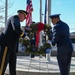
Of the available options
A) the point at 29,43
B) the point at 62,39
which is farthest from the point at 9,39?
the point at 29,43

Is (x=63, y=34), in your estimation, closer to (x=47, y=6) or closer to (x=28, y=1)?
(x=47, y=6)

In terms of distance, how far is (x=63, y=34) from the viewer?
587 cm

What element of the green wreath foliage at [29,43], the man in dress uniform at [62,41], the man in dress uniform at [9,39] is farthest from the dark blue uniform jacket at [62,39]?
the green wreath foliage at [29,43]

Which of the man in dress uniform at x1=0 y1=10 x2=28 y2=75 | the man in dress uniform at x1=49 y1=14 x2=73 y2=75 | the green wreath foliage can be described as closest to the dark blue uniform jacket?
the man in dress uniform at x1=49 y1=14 x2=73 y2=75

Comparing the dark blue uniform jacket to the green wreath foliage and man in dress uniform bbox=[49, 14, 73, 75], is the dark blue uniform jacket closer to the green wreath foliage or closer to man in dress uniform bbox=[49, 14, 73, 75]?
man in dress uniform bbox=[49, 14, 73, 75]

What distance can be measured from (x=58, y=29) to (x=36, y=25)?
1457mm

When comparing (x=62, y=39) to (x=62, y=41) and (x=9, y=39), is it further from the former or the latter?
(x=9, y=39)

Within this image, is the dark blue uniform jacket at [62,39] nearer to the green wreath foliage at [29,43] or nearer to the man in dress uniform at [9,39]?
the man in dress uniform at [9,39]

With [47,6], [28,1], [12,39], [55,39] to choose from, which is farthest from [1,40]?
[28,1]

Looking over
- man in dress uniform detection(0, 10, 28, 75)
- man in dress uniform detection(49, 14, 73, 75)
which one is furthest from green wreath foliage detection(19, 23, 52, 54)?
man in dress uniform detection(49, 14, 73, 75)

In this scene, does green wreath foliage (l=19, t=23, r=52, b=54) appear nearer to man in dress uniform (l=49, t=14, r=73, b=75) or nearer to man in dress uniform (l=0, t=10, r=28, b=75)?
man in dress uniform (l=0, t=10, r=28, b=75)

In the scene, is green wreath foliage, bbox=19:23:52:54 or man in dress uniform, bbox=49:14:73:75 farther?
green wreath foliage, bbox=19:23:52:54

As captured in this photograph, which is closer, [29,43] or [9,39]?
[9,39]

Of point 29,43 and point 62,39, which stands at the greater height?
point 62,39
